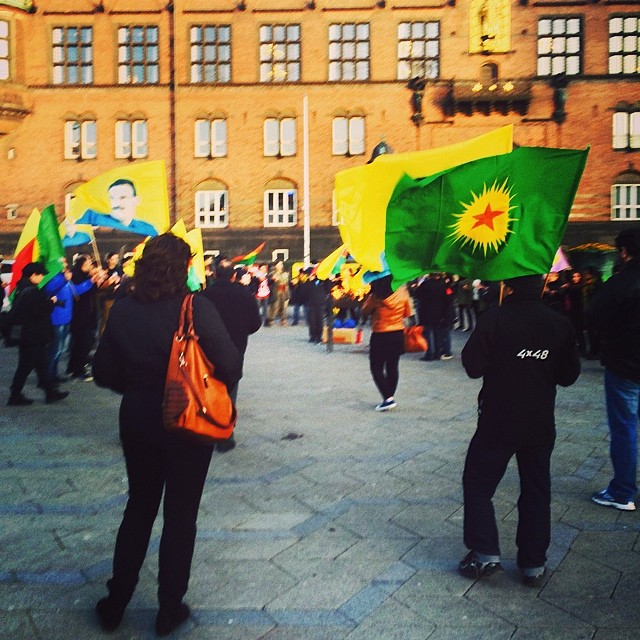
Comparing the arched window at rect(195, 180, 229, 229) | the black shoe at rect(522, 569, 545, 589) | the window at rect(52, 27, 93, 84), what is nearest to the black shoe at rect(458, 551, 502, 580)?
the black shoe at rect(522, 569, 545, 589)

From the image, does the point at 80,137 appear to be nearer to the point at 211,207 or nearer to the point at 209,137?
the point at 209,137

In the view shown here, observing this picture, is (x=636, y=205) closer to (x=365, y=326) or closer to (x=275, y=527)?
(x=365, y=326)

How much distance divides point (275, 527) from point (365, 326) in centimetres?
1586

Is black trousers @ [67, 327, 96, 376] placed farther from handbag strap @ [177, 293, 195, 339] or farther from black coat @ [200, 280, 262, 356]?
handbag strap @ [177, 293, 195, 339]

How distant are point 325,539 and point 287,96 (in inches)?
1215

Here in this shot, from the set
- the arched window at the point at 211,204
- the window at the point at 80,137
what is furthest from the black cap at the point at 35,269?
the window at the point at 80,137

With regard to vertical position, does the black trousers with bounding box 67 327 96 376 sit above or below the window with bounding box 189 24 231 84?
below

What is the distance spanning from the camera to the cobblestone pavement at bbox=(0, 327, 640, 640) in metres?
3.25

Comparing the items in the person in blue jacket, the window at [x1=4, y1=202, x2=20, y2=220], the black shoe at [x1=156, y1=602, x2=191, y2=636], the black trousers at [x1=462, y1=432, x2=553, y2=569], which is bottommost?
the black shoe at [x1=156, y1=602, x2=191, y2=636]

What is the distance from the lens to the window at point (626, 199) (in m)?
32.7

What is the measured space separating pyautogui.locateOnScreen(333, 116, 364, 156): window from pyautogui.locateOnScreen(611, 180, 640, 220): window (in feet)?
39.6

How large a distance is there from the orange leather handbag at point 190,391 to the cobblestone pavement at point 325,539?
96 centimetres

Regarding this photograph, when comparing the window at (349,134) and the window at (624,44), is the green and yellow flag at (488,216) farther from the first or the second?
the window at (624,44)

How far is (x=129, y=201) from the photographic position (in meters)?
8.44
